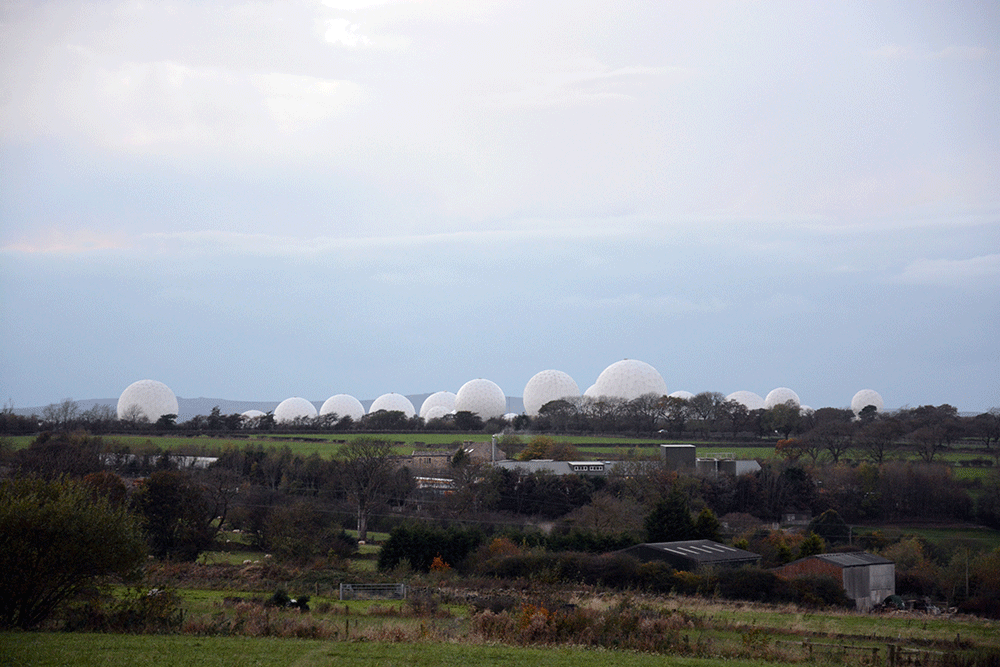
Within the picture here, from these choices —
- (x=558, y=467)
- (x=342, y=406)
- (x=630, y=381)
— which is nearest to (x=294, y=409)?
(x=342, y=406)

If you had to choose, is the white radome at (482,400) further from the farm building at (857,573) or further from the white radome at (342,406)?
the farm building at (857,573)

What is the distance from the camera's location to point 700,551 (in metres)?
28.2

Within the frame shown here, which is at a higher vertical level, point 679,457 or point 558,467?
point 679,457

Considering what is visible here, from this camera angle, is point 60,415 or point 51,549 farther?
point 60,415

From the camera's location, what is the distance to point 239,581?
23844 mm

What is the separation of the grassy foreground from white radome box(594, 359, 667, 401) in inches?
2583

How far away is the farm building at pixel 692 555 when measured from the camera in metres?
26.7

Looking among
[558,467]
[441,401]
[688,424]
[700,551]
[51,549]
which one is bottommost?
[700,551]

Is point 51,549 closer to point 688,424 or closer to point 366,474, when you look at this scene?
point 366,474

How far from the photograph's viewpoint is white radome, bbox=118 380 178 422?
7731cm

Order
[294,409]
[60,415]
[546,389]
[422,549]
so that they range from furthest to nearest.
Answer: [294,409] < [546,389] < [60,415] < [422,549]

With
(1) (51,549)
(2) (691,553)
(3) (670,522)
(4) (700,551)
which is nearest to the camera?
(1) (51,549)

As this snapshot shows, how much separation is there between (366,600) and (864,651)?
1188cm

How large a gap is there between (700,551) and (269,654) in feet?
63.5
